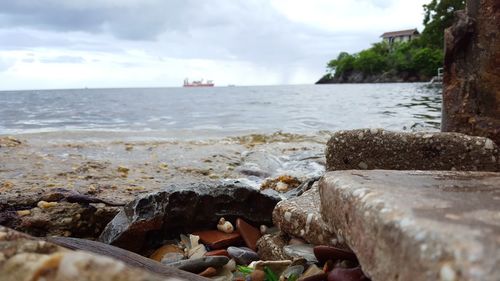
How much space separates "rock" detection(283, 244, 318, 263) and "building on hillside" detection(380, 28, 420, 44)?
139080 mm

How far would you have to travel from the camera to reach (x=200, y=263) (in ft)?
9.10

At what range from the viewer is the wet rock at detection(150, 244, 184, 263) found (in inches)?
126

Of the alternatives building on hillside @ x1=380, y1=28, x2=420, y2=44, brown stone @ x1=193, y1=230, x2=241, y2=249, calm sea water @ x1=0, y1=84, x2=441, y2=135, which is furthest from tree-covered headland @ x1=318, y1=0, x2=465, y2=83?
brown stone @ x1=193, y1=230, x2=241, y2=249

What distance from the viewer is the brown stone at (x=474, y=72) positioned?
429cm

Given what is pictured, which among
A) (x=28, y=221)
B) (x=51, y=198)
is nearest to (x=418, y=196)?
(x=28, y=221)

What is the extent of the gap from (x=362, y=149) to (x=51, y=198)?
2.63 m

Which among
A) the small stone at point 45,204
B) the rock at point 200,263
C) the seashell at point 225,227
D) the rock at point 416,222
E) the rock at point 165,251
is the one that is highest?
the rock at point 416,222

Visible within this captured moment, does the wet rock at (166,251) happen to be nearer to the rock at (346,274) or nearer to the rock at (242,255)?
the rock at (242,255)

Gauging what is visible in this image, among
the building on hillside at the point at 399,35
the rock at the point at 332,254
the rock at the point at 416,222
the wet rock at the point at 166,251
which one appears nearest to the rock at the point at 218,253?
the wet rock at the point at 166,251

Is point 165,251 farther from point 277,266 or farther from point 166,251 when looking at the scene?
point 277,266

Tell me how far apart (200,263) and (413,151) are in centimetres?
172

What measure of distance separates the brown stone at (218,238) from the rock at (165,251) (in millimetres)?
206

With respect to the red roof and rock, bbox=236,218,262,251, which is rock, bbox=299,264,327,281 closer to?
rock, bbox=236,218,262,251

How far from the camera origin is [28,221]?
3.46 meters
